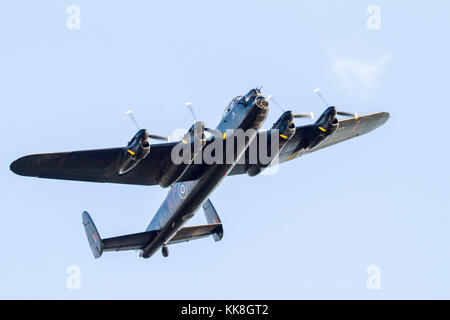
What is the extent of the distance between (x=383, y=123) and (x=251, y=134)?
9354 millimetres

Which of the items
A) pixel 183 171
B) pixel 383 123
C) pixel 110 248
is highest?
pixel 383 123

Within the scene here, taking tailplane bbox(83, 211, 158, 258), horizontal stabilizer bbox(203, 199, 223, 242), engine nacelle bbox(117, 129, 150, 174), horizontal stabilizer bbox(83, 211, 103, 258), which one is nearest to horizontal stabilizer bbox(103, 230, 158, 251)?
tailplane bbox(83, 211, 158, 258)

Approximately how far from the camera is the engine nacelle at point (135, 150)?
80.9 feet

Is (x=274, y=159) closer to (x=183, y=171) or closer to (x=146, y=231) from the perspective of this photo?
(x=183, y=171)

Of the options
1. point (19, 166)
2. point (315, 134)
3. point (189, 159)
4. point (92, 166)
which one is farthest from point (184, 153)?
point (315, 134)

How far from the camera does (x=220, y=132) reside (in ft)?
87.0

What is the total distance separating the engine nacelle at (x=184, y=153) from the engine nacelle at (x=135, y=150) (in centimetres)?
169

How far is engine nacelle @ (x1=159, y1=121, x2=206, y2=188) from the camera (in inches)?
994

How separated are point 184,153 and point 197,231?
765cm

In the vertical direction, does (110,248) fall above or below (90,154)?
below

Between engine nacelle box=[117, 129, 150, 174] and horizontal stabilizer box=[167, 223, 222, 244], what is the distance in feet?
26.1

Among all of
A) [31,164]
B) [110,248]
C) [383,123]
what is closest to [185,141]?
[31,164]

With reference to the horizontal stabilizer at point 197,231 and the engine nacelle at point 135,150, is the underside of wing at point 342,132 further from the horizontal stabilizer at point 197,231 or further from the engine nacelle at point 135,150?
the engine nacelle at point 135,150

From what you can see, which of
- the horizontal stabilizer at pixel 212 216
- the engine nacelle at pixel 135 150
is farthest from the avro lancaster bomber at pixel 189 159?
the horizontal stabilizer at pixel 212 216
